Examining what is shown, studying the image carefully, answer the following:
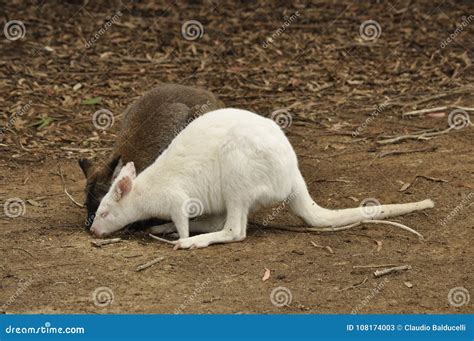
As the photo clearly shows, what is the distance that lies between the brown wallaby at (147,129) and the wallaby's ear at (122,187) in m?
0.38

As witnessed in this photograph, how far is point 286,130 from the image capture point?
32.9 ft

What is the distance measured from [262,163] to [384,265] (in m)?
1.22

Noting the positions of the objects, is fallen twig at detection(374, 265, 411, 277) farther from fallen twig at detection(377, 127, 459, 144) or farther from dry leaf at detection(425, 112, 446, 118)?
dry leaf at detection(425, 112, 446, 118)

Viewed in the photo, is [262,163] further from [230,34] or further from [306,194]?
[230,34]

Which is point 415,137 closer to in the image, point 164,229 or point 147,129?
point 147,129

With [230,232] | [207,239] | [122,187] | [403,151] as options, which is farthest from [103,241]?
[403,151]

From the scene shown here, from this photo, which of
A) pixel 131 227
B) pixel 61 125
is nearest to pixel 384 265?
pixel 131 227

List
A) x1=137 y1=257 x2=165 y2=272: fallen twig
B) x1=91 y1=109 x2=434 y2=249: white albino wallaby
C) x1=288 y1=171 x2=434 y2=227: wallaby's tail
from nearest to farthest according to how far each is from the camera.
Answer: x1=137 y1=257 x2=165 y2=272: fallen twig < x1=91 y1=109 x2=434 y2=249: white albino wallaby < x1=288 y1=171 x2=434 y2=227: wallaby's tail

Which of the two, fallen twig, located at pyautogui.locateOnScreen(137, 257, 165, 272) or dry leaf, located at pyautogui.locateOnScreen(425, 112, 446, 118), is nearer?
fallen twig, located at pyautogui.locateOnScreen(137, 257, 165, 272)

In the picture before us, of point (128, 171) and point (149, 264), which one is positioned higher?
point (128, 171)

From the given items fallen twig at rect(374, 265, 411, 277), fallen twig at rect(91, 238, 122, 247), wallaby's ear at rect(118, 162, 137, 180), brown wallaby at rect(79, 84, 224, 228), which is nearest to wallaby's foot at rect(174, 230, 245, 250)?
fallen twig at rect(91, 238, 122, 247)

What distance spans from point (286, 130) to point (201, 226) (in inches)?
105

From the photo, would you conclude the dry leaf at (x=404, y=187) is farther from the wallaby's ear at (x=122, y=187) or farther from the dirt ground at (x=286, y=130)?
the wallaby's ear at (x=122, y=187)

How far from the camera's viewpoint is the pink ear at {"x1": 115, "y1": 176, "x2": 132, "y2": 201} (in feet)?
23.7
